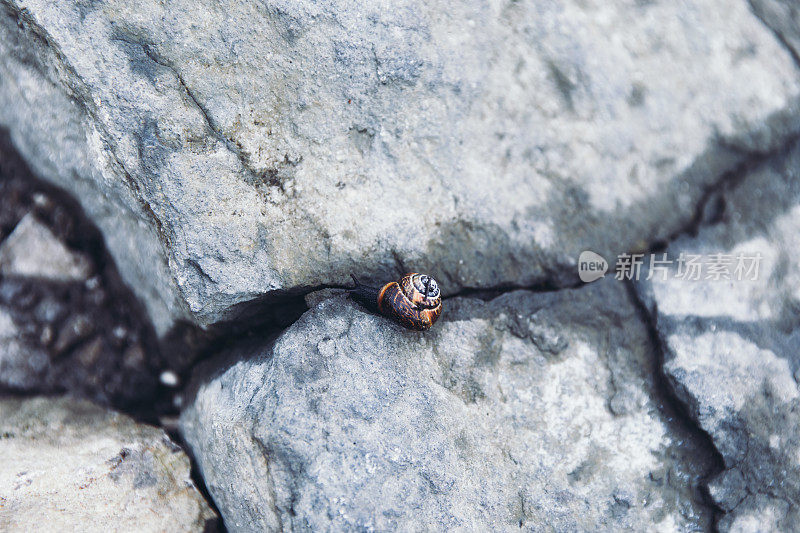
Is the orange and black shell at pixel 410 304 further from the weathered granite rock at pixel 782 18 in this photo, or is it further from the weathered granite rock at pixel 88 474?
the weathered granite rock at pixel 782 18

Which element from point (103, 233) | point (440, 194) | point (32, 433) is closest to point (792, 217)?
point (440, 194)

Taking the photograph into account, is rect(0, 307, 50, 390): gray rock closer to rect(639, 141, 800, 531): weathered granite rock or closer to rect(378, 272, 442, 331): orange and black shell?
rect(378, 272, 442, 331): orange and black shell

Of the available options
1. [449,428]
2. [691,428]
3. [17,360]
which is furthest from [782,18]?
[17,360]

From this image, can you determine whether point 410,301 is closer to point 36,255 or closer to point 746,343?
point 746,343

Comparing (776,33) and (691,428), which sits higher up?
(776,33)

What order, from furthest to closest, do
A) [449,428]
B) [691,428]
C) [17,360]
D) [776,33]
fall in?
[776,33] → [17,360] → [691,428] → [449,428]

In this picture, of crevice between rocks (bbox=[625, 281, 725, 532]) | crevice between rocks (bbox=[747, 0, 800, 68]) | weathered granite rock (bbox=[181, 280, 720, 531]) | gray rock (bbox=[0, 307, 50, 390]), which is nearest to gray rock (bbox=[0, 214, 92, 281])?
gray rock (bbox=[0, 307, 50, 390])
